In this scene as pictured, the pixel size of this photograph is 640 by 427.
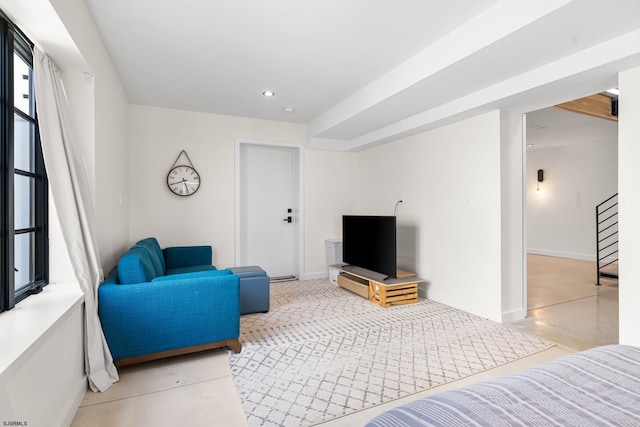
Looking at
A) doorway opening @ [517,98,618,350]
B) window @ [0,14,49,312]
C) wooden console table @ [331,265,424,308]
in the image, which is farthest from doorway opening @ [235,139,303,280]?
doorway opening @ [517,98,618,350]

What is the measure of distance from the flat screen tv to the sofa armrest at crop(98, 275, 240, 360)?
200 centimetres

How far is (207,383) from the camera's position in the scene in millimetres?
2139

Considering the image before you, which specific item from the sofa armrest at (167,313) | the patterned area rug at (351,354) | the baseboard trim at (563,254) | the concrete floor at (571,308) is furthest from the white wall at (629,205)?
the baseboard trim at (563,254)

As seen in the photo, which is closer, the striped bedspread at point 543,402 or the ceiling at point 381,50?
the striped bedspread at point 543,402

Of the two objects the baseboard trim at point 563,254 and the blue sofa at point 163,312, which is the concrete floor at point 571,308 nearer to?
the baseboard trim at point 563,254

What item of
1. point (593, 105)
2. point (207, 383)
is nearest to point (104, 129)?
point (207, 383)

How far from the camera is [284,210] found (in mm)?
5293

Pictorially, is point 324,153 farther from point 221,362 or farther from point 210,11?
point 221,362

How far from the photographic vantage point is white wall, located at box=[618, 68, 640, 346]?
222cm

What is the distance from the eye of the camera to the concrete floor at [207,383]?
5.83ft

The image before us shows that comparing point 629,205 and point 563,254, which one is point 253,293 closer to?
point 629,205

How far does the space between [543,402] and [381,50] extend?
262 centimetres

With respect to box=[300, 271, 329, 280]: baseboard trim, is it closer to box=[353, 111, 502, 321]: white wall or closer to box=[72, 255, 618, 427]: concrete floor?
box=[353, 111, 502, 321]: white wall

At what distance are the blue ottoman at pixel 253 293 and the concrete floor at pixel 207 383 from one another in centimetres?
85
